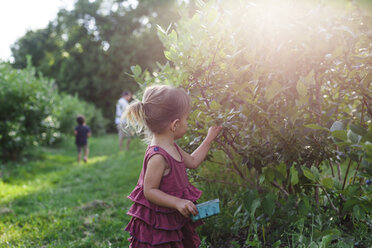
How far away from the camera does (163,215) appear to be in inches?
77.0

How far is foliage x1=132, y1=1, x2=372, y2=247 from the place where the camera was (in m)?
1.82

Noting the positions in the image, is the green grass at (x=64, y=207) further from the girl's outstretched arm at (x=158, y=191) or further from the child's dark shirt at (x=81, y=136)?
the child's dark shirt at (x=81, y=136)

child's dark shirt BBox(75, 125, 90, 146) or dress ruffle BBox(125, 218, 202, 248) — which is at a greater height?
child's dark shirt BBox(75, 125, 90, 146)

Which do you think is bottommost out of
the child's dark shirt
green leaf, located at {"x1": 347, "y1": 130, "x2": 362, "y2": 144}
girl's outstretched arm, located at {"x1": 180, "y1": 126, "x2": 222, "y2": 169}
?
green leaf, located at {"x1": 347, "y1": 130, "x2": 362, "y2": 144}

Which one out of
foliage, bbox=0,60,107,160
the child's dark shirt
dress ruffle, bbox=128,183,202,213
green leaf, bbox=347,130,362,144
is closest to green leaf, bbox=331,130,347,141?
green leaf, bbox=347,130,362,144

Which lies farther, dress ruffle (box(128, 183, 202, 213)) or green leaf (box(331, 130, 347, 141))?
dress ruffle (box(128, 183, 202, 213))

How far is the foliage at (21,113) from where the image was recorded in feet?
28.7

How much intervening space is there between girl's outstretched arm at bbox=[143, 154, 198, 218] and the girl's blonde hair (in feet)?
0.72

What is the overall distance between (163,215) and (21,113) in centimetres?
841

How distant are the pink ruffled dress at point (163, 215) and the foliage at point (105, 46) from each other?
23.8 metres

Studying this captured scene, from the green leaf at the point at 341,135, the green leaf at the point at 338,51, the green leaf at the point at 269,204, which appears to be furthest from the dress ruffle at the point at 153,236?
the green leaf at the point at 338,51

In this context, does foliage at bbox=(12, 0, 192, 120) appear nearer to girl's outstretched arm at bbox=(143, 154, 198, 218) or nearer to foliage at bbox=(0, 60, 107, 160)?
foliage at bbox=(0, 60, 107, 160)

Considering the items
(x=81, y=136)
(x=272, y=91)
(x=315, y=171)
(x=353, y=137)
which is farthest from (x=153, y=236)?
(x=81, y=136)

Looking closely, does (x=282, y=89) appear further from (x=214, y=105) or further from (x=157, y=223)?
(x=157, y=223)
